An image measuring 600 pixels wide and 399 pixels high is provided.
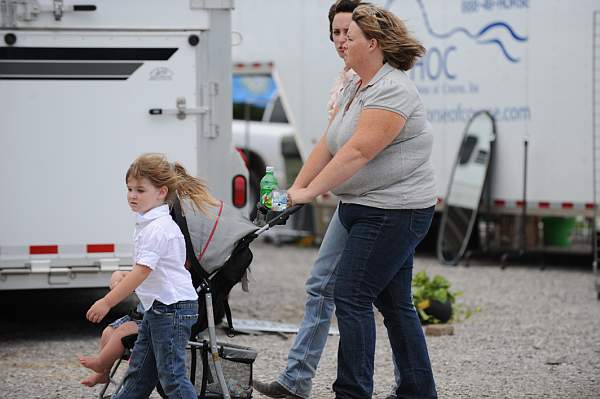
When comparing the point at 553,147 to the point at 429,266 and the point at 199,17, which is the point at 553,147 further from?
the point at 199,17

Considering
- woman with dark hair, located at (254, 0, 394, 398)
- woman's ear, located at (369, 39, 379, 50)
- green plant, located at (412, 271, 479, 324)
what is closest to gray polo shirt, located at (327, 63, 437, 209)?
woman's ear, located at (369, 39, 379, 50)

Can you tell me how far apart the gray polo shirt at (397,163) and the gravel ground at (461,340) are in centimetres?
140

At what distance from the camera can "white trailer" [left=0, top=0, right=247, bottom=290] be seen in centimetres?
731

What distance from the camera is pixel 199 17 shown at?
7516 mm

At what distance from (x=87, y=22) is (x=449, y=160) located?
19.7 ft

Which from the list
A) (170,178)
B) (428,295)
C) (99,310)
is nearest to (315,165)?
(170,178)

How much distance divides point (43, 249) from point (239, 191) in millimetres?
1326

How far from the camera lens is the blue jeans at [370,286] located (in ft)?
16.5

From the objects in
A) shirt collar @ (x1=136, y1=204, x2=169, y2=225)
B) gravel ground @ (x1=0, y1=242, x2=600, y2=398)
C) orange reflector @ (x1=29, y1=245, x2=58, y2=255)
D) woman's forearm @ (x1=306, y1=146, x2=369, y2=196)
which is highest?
woman's forearm @ (x1=306, y1=146, x2=369, y2=196)

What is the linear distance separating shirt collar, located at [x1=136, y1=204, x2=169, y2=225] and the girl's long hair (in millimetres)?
98

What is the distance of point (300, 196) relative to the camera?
5.06 m

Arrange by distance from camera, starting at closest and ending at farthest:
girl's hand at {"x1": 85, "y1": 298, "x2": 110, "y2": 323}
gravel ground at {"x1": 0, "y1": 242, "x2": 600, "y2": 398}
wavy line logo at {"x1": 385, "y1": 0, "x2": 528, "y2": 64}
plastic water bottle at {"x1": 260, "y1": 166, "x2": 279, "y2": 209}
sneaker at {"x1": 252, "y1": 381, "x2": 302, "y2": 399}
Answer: girl's hand at {"x1": 85, "y1": 298, "x2": 110, "y2": 323}, plastic water bottle at {"x1": 260, "y1": 166, "x2": 279, "y2": 209}, sneaker at {"x1": 252, "y1": 381, "x2": 302, "y2": 399}, gravel ground at {"x1": 0, "y1": 242, "x2": 600, "y2": 398}, wavy line logo at {"x1": 385, "y1": 0, "x2": 528, "y2": 64}

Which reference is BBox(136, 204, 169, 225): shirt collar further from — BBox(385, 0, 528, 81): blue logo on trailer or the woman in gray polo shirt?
BBox(385, 0, 528, 81): blue logo on trailer

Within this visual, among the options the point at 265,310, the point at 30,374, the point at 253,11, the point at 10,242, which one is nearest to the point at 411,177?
the point at 30,374
